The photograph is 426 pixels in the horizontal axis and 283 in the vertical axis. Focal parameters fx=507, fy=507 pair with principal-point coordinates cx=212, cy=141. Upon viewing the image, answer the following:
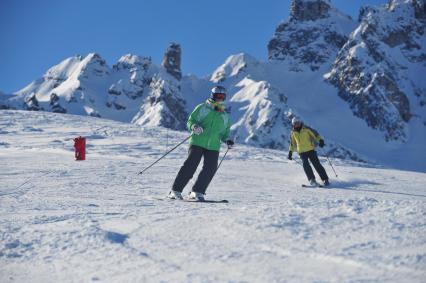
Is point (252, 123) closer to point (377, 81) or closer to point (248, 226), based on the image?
point (377, 81)

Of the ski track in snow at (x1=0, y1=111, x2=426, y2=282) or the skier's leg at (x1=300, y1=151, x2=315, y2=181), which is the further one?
the skier's leg at (x1=300, y1=151, x2=315, y2=181)

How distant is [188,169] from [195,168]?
0.32ft

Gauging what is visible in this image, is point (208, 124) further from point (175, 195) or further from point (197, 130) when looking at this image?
point (175, 195)

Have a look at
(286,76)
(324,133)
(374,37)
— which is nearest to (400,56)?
(374,37)

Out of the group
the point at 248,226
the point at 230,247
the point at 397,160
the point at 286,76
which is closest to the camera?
the point at 230,247

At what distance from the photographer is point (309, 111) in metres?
155

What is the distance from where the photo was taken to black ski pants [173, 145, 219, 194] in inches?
263

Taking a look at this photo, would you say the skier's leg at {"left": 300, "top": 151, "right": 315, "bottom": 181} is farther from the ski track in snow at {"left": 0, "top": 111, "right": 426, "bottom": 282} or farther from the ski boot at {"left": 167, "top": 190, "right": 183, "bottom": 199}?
the ski track in snow at {"left": 0, "top": 111, "right": 426, "bottom": 282}

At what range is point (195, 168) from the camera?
677 cm

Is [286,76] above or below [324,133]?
above

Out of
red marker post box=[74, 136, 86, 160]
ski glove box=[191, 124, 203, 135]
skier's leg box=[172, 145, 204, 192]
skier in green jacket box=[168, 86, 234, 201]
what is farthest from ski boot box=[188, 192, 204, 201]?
red marker post box=[74, 136, 86, 160]

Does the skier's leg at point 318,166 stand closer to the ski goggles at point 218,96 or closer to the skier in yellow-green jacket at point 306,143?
the skier in yellow-green jacket at point 306,143

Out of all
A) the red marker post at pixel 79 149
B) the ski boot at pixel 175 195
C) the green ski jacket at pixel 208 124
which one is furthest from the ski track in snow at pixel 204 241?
the red marker post at pixel 79 149

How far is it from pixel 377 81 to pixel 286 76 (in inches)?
1441
